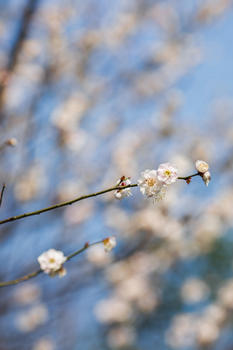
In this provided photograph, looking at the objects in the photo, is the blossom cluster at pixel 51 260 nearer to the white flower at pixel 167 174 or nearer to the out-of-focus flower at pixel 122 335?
the white flower at pixel 167 174

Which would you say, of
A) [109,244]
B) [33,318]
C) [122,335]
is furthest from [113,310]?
[109,244]

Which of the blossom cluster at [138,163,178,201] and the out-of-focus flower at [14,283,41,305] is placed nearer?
the blossom cluster at [138,163,178,201]

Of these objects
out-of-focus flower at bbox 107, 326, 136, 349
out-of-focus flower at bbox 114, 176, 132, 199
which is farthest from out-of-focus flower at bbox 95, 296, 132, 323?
out-of-focus flower at bbox 114, 176, 132, 199

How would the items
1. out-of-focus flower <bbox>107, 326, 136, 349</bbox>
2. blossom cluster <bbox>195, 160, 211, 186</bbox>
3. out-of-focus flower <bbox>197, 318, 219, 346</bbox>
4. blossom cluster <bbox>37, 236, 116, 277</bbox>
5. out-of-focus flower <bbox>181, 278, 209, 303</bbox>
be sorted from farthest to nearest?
out-of-focus flower <bbox>181, 278, 209, 303</bbox>
out-of-focus flower <bbox>107, 326, 136, 349</bbox>
out-of-focus flower <bbox>197, 318, 219, 346</bbox>
blossom cluster <bbox>37, 236, 116, 277</bbox>
blossom cluster <bbox>195, 160, 211, 186</bbox>

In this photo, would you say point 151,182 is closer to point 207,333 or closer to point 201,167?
point 201,167

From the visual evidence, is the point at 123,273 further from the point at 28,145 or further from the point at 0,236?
the point at 28,145

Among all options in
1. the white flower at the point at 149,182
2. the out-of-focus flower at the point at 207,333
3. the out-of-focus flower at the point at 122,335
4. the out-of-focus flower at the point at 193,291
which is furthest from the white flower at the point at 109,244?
the out-of-focus flower at the point at 193,291

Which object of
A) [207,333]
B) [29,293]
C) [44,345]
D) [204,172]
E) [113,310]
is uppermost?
[29,293]

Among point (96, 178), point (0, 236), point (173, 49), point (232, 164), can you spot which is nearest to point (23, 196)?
point (0, 236)

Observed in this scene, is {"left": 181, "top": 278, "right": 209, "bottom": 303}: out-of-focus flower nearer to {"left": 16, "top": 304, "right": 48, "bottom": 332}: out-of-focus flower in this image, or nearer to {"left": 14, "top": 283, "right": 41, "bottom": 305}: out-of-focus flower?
{"left": 16, "top": 304, "right": 48, "bottom": 332}: out-of-focus flower

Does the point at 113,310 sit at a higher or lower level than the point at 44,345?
higher
